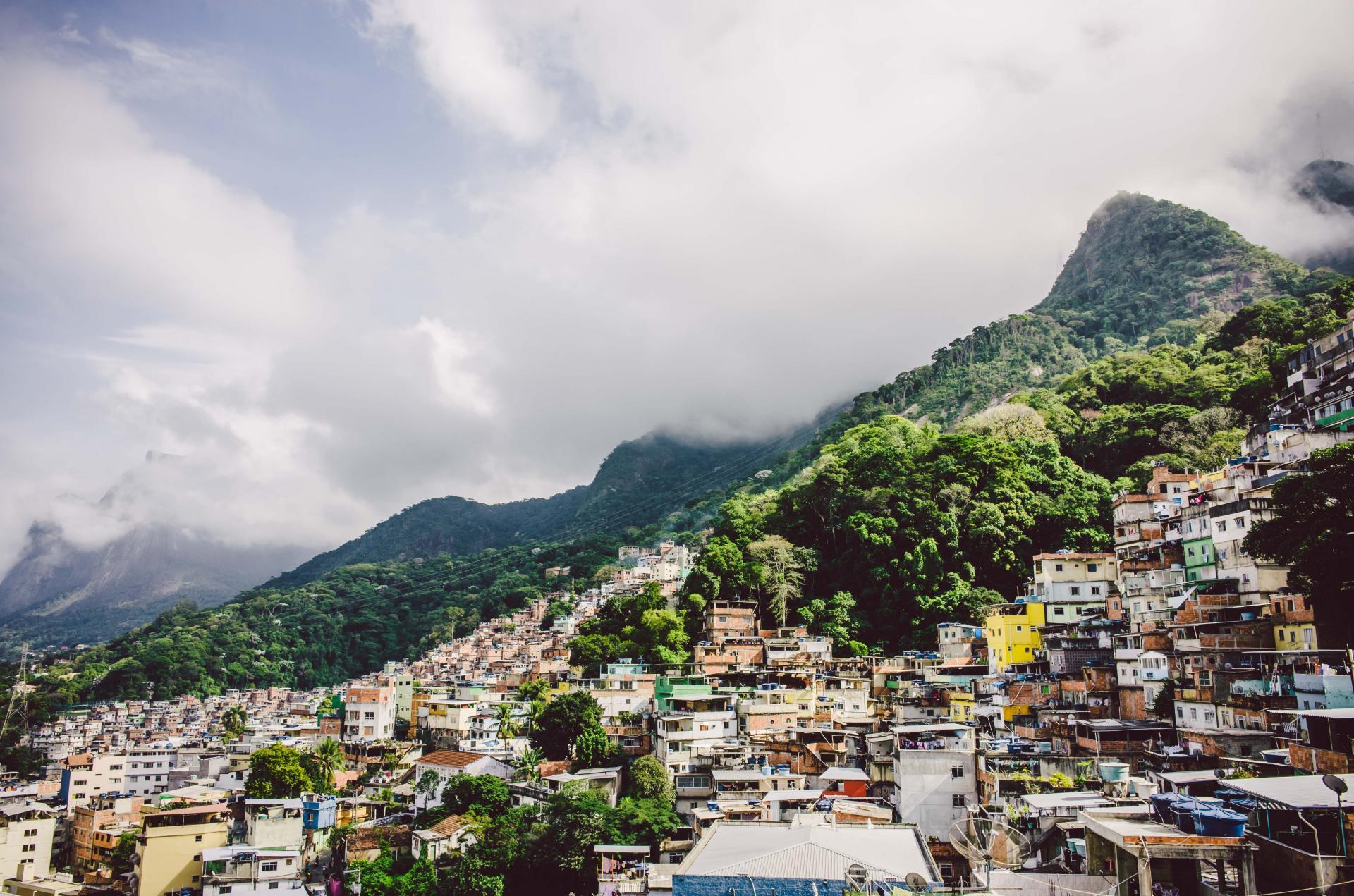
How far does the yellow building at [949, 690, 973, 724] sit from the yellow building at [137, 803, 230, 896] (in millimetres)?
22817

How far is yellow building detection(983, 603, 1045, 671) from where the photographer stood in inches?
1364

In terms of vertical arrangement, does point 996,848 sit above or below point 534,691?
below

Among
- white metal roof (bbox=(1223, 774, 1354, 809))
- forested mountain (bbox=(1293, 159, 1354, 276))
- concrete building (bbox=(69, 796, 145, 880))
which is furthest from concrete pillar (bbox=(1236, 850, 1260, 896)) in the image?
forested mountain (bbox=(1293, 159, 1354, 276))

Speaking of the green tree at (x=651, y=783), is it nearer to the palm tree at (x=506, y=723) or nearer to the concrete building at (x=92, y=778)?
the palm tree at (x=506, y=723)

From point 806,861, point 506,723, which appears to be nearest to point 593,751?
point 506,723

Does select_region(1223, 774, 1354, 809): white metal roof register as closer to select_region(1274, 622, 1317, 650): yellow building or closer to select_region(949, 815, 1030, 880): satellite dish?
select_region(949, 815, 1030, 880): satellite dish

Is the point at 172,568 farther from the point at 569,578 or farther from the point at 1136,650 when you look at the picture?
the point at 1136,650

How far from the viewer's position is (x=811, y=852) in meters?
14.1

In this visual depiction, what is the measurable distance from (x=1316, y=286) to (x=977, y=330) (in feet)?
82.1

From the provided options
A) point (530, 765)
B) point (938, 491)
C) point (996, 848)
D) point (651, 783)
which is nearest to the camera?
point (996, 848)

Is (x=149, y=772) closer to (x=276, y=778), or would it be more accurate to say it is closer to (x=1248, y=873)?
(x=276, y=778)

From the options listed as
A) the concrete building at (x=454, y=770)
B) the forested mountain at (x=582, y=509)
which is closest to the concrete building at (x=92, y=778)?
the concrete building at (x=454, y=770)

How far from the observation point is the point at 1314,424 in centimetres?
3528

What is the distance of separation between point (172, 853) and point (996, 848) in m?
24.1
